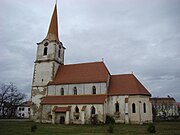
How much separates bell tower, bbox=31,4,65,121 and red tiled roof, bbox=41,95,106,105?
8.37 ft

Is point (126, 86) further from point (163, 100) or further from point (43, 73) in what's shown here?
point (163, 100)

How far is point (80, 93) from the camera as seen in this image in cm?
3759

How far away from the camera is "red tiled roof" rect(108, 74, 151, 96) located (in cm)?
3506

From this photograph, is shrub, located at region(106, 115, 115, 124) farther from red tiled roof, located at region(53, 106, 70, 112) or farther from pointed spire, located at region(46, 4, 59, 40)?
pointed spire, located at region(46, 4, 59, 40)

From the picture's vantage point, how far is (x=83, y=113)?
112ft

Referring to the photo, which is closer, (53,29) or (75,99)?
(75,99)

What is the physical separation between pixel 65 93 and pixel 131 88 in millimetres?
13119

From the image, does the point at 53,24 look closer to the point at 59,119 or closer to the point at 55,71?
the point at 55,71

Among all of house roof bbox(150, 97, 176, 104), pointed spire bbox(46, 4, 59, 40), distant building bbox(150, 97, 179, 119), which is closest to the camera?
pointed spire bbox(46, 4, 59, 40)

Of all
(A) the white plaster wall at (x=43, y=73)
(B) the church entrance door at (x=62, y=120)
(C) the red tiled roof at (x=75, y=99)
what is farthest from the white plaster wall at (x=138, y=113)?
(A) the white plaster wall at (x=43, y=73)

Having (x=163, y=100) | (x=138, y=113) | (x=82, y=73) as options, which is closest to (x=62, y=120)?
(x=82, y=73)

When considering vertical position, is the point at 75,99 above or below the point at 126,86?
below

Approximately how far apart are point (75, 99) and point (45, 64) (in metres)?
11.2

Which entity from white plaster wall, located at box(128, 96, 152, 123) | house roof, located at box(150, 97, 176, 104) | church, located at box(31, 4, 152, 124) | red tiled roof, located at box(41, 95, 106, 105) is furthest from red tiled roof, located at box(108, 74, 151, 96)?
house roof, located at box(150, 97, 176, 104)
